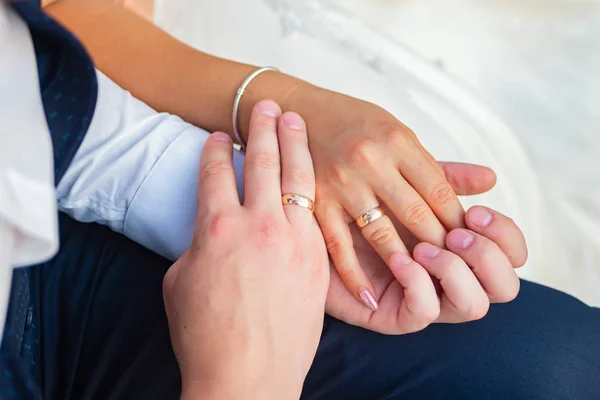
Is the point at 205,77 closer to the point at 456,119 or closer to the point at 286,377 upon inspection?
the point at 286,377

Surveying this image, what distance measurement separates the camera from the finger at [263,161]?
49cm

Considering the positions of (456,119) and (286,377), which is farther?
(456,119)

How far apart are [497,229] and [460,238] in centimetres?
4

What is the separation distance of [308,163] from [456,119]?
66cm

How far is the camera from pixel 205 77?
0.62 m

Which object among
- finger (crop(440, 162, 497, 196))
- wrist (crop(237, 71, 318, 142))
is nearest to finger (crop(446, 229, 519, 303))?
finger (crop(440, 162, 497, 196))

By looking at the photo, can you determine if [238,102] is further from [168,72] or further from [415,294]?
[415,294]

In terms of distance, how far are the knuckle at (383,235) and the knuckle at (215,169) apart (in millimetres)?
143

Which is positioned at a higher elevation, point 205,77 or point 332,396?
point 205,77

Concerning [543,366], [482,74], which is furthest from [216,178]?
[482,74]

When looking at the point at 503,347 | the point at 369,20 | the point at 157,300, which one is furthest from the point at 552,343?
the point at 369,20

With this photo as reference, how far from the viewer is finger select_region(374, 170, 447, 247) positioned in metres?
0.53

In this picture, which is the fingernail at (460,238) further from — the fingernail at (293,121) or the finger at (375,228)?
the fingernail at (293,121)

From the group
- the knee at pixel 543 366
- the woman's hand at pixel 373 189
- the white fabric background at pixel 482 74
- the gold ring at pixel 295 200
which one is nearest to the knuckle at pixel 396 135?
the woman's hand at pixel 373 189
